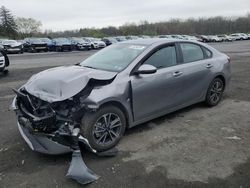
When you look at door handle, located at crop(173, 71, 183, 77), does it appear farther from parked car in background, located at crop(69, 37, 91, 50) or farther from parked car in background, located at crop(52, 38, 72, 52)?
parked car in background, located at crop(69, 37, 91, 50)

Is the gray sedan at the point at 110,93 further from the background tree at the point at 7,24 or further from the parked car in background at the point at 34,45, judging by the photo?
the background tree at the point at 7,24

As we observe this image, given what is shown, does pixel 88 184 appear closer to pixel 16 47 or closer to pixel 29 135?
pixel 29 135

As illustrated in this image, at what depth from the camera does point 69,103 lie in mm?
4086

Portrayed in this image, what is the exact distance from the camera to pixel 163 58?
532 cm

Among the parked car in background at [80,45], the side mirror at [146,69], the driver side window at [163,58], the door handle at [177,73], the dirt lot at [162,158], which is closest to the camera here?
the dirt lot at [162,158]

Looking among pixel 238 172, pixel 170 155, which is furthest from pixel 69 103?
pixel 238 172

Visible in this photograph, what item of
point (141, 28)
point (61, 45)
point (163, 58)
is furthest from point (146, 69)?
point (141, 28)

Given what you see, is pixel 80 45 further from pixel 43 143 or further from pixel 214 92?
pixel 43 143

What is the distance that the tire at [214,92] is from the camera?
20.7 feet

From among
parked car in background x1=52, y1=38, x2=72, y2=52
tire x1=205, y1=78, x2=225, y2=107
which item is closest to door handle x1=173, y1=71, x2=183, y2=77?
tire x1=205, y1=78, x2=225, y2=107

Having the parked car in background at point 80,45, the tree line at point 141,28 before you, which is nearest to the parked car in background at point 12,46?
the parked car in background at point 80,45

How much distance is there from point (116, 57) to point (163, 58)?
0.84 m

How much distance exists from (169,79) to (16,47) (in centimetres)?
2821

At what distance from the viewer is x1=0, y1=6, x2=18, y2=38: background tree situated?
72.8 m
